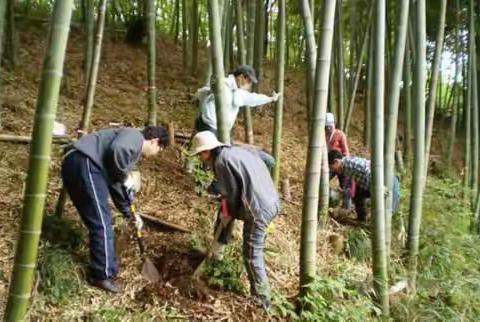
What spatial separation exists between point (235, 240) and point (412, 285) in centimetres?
136

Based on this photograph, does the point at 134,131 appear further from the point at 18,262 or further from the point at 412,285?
the point at 412,285

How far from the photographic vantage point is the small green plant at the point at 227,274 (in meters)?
3.71

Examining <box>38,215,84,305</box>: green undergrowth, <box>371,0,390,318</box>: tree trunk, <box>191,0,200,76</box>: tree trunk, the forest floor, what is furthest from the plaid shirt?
<box>191,0,200,76</box>: tree trunk

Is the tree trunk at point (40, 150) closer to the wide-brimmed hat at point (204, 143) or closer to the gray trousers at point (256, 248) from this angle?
the wide-brimmed hat at point (204, 143)

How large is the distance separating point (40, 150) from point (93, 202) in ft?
4.36

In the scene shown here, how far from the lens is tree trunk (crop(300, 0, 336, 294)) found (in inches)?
131

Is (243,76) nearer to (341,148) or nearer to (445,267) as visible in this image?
(341,148)

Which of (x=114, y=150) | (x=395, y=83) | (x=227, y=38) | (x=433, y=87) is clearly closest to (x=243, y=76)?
(x=395, y=83)

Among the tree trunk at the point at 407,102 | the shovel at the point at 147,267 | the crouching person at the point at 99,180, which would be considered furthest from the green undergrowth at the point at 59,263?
the tree trunk at the point at 407,102

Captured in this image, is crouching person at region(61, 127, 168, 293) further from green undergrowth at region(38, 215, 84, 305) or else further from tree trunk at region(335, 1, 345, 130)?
tree trunk at region(335, 1, 345, 130)

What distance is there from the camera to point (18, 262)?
2174 millimetres

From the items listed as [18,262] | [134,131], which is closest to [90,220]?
[134,131]

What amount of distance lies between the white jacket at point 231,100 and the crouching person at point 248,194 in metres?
1.14

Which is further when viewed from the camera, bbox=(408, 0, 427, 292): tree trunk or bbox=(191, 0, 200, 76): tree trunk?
bbox=(191, 0, 200, 76): tree trunk
